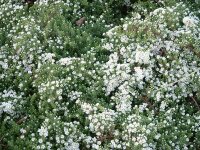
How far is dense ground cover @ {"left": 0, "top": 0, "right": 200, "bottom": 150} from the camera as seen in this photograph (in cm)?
504

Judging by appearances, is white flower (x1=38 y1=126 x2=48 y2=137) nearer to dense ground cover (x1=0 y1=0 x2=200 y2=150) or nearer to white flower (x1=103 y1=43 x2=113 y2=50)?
dense ground cover (x1=0 y1=0 x2=200 y2=150)

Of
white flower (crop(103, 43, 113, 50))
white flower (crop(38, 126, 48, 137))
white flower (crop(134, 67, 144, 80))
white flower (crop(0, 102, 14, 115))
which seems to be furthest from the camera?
white flower (crop(103, 43, 113, 50))

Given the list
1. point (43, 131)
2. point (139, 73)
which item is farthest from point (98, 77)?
point (43, 131)

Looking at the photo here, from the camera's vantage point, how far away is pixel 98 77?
218 inches

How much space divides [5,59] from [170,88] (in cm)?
241

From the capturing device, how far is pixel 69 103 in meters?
5.44

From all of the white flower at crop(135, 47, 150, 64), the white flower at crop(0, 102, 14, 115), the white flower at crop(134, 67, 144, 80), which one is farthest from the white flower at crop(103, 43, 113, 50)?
the white flower at crop(0, 102, 14, 115)

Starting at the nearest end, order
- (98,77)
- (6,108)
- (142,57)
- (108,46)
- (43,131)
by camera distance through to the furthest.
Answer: (43,131) < (6,108) < (98,77) < (142,57) < (108,46)

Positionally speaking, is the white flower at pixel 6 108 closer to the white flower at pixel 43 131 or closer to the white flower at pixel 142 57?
the white flower at pixel 43 131

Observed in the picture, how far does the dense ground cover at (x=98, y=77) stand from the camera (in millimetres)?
5035

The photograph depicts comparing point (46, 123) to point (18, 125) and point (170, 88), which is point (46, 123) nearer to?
point (18, 125)

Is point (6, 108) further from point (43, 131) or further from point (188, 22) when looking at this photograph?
point (188, 22)

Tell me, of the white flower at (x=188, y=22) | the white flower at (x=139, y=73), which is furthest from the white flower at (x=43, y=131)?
the white flower at (x=188, y=22)

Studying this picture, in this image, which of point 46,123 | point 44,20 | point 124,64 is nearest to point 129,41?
point 124,64
